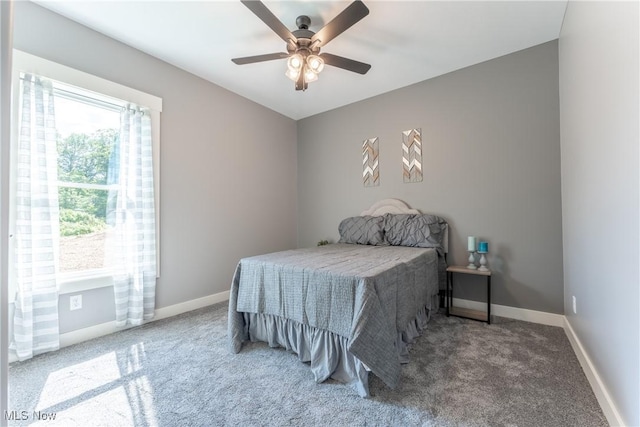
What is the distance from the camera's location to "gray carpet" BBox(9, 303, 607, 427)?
1.40 m

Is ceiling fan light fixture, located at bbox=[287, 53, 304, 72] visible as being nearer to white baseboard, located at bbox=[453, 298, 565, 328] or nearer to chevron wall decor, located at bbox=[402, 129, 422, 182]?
chevron wall decor, located at bbox=[402, 129, 422, 182]

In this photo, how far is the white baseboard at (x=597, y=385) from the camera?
4.25ft

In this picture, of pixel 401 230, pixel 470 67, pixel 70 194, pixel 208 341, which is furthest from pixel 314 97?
pixel 208 341

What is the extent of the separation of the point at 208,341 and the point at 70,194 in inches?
68.0

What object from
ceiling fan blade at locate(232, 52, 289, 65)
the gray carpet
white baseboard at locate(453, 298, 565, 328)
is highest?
ceiling fan blade at locate(232, 52, 289, 65)

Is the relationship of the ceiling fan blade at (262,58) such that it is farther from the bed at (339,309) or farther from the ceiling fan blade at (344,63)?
the bed at (339,309)

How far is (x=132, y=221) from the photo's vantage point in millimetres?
2537

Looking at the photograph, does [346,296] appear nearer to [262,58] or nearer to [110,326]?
[262,58]

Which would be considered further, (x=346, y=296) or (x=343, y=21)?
(x=343, y=21)

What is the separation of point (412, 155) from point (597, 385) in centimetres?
254

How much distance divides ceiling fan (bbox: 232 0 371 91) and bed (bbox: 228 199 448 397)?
158 cm

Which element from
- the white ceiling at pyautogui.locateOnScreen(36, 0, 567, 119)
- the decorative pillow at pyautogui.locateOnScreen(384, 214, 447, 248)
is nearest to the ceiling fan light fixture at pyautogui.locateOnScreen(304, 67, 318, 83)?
the white ceiling at pyautogui.locateOnScreen(36, 0, 567, 119)

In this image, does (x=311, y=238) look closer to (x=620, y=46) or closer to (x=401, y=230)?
(x=401, y=230)

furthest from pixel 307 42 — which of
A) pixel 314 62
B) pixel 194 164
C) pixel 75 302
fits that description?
pixel 75 302
